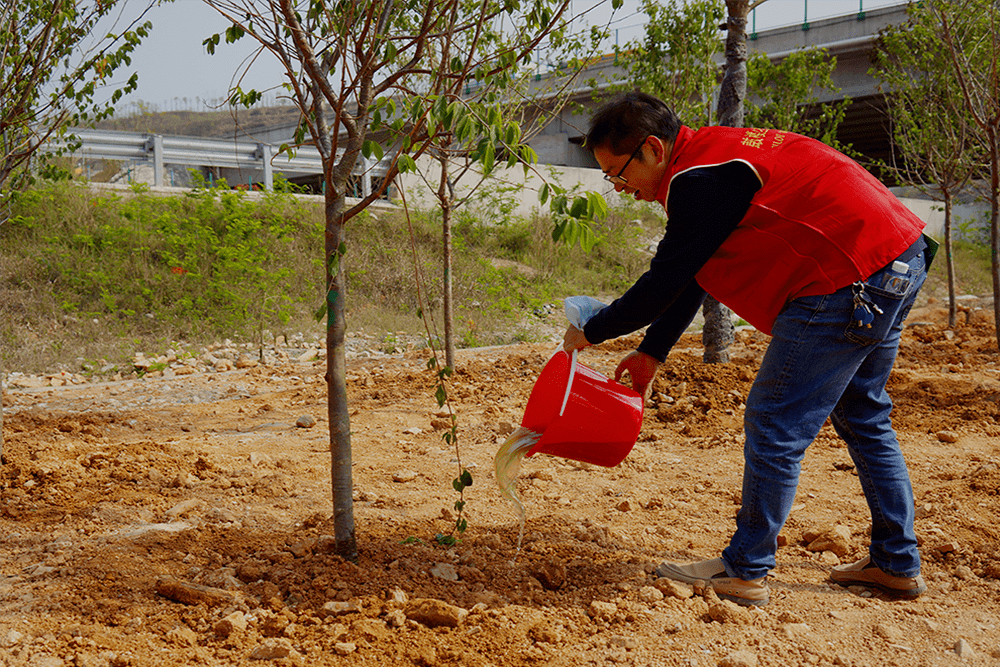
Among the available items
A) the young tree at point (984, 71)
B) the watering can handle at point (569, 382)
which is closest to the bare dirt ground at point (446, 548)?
the watering can handle at point (569, 382)

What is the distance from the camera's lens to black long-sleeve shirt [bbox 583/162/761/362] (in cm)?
200

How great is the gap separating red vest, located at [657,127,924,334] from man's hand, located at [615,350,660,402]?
49 centimetres

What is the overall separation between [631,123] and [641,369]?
84cm

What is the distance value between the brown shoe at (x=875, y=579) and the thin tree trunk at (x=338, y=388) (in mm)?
1647

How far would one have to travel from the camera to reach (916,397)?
477 cm

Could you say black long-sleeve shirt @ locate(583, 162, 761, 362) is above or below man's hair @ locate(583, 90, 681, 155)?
below

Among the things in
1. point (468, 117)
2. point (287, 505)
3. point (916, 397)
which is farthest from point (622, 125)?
point (916, 397)

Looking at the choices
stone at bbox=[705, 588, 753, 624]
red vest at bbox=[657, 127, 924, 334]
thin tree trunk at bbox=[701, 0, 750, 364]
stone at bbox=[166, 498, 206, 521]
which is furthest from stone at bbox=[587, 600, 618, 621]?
thin tree trunk at bbox=[701, 0, 750, 364]

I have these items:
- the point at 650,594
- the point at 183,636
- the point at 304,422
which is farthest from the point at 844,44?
the point at 183,636

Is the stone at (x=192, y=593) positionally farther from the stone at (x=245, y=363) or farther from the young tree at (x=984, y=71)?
the young tree at (x=984, y=71)

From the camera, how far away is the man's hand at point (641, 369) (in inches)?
97.7

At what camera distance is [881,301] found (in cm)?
204

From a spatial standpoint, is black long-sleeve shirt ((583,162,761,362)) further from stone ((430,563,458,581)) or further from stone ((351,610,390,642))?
stone ((351,610,390,642))

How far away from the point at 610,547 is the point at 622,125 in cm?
151
